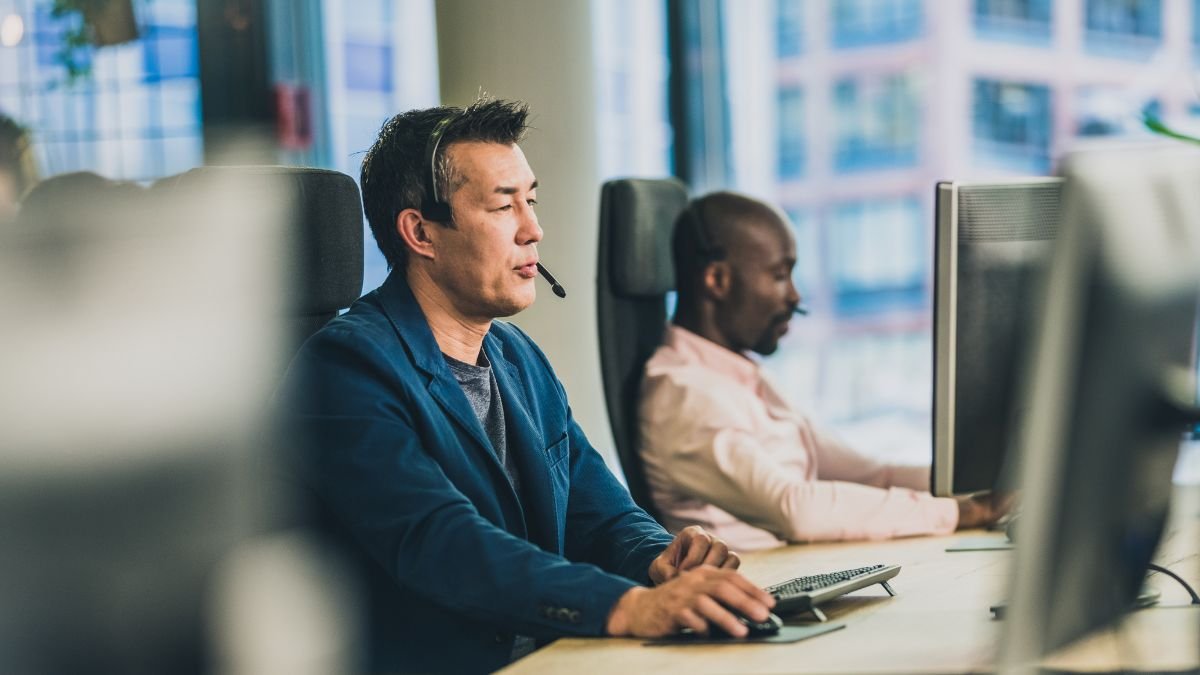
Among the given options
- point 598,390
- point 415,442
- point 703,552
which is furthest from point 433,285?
point 598,390

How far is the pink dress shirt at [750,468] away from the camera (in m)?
2.06

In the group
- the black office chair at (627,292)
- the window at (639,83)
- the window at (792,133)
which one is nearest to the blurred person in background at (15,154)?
the black office chair at (627,292)

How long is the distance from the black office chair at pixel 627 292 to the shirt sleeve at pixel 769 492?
0.49 ft

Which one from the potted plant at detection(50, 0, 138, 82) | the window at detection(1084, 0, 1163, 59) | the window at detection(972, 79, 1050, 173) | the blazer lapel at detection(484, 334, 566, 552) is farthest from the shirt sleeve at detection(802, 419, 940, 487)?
the potted plant at detection(50, 0, 138, 82)

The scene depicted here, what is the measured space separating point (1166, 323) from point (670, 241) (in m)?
1.63

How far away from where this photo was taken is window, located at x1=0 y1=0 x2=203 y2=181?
3.39 meters

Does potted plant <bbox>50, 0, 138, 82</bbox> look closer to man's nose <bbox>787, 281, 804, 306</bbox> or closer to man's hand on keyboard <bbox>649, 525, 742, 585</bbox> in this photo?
man's nose <bbox>787, 281, 804, 306</bbox>

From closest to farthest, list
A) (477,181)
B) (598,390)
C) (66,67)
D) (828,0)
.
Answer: (477,181), (598,390), (66,67), (828,0)

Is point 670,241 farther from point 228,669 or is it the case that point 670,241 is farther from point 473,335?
point 228,669

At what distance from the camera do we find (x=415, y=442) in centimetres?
150

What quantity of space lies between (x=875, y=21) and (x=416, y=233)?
8.25 ft

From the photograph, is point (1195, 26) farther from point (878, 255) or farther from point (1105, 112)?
point (878, 255)

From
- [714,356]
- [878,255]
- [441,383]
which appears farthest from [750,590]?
[878,255]

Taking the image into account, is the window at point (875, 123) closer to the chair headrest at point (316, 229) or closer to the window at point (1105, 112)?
the window at point (1105, 112)
